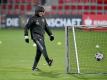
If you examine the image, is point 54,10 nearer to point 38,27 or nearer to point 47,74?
point 38,27

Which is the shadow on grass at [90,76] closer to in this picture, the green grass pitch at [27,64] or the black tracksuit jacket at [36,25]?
the green grass pitch at [27,64]

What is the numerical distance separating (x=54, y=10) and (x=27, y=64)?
16.1 m

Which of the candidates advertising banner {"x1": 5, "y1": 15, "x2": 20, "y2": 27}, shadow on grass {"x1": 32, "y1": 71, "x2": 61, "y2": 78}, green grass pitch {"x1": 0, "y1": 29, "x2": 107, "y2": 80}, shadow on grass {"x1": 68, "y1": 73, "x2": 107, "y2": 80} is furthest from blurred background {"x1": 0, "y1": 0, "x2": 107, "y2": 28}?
shadow on grass {"x1": 68, "y1": 73, "x2": 107, "y2": 80}

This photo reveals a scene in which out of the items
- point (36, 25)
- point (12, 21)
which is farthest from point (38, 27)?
point (12, 21)

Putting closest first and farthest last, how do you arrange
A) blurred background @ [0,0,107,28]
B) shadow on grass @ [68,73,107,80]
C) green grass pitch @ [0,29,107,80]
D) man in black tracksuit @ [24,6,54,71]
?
shadow on grass @ [68,73,107,80] < green grass pitch @ [0,29,107,80] < man in black tracksuit @ [24,6,54,71] < blurred background @ [0,0,107,28]

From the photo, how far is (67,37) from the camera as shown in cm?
1227

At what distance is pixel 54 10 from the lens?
30.0 metres

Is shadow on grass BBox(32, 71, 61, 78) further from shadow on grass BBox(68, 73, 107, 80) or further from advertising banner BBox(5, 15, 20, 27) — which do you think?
advertising banner BBox(5, 15, 20, 27)

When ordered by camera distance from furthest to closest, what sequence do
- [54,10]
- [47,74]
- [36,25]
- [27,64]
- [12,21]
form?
1. [54,10]
2. [12,21]
3. [27,64]
4. [36,25]
5. [47,74]

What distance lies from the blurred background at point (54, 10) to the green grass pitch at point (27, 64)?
5.72 m

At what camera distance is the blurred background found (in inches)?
1094

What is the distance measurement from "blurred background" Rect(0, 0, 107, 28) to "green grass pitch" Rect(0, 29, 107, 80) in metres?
5.72

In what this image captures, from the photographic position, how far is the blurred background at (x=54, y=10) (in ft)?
91.2

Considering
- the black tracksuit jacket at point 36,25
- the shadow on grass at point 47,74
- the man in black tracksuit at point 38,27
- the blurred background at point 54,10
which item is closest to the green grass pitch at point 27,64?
the shadow on grass at point 47,74
